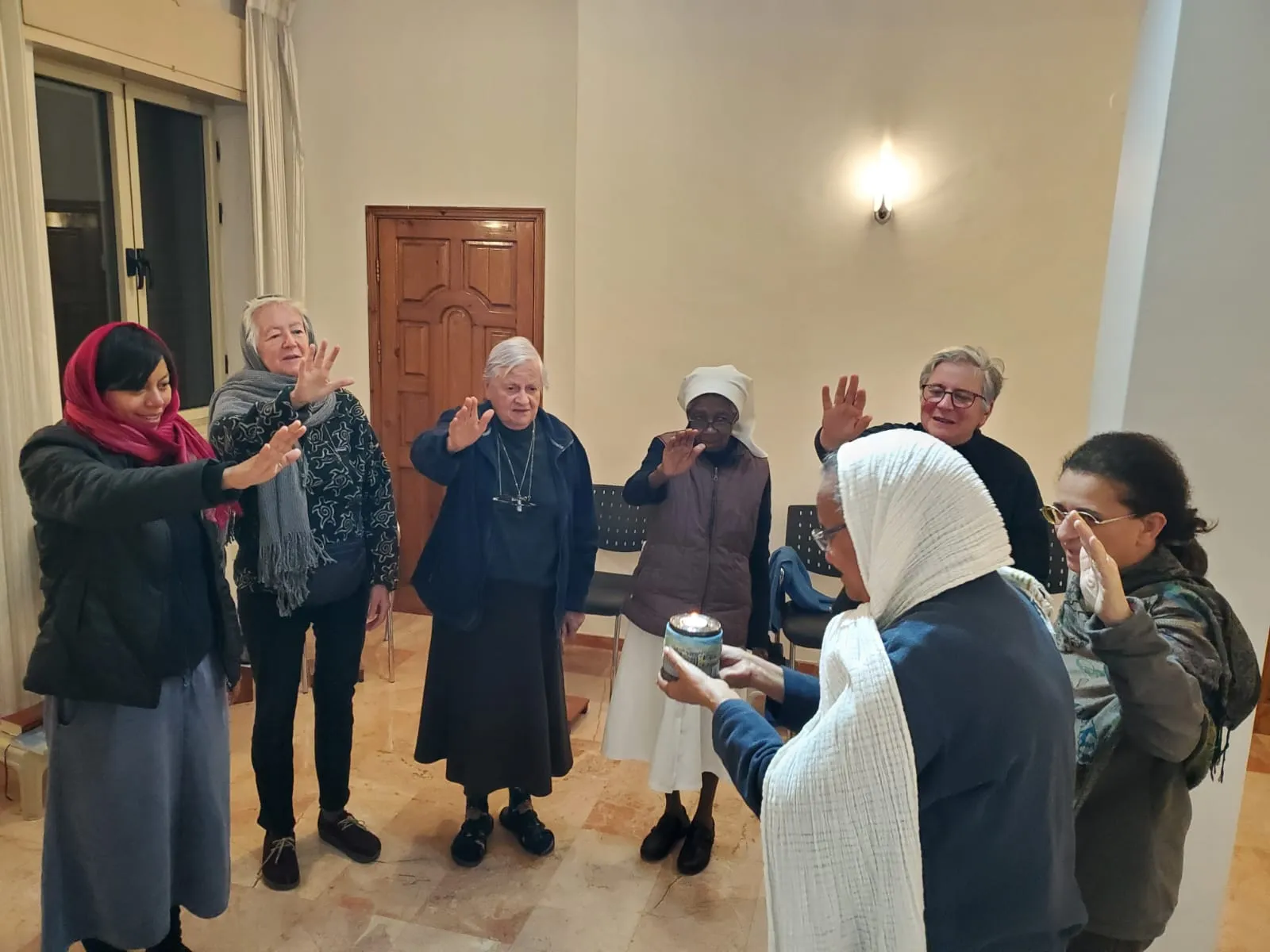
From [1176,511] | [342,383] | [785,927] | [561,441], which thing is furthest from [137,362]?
[1176,511]

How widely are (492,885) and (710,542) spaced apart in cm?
112

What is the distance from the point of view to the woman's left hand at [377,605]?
2.44 m

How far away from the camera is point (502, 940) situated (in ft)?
7.48

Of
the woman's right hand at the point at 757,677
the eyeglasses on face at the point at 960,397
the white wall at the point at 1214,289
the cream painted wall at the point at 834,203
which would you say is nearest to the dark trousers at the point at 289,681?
the woman's right hand at the point at 757,677

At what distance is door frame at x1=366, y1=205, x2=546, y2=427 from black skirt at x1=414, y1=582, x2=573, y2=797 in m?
1.98

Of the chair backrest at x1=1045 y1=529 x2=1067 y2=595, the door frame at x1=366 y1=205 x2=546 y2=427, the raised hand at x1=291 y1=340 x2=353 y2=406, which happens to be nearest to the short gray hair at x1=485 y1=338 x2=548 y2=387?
the raised hand at x1=291 y1=340 x2=353 y2=406

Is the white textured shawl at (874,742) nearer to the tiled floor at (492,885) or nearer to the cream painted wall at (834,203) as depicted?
the tiled floor at (492,885)

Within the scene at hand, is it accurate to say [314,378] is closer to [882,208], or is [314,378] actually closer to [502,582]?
[502,582]

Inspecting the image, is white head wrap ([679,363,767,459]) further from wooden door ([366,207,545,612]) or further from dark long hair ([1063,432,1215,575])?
wooden door ([366,207,545,612])

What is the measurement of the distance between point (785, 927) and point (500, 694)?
1374mm

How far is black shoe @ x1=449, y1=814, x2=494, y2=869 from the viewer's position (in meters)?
2.56

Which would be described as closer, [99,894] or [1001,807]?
[1001,807]

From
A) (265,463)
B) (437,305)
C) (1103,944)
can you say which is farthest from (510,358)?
(437,305)

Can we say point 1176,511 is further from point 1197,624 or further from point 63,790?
point 63,790
